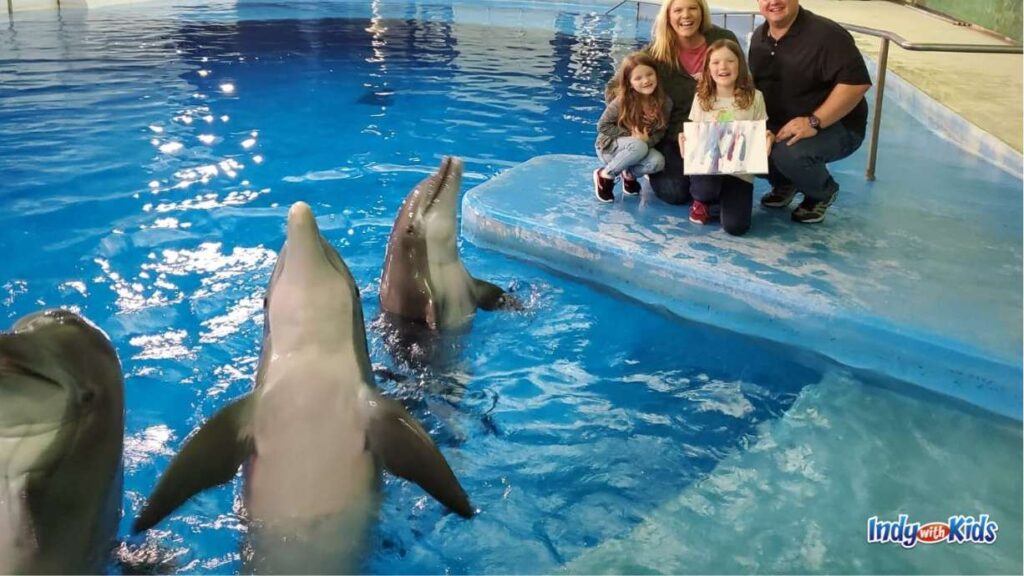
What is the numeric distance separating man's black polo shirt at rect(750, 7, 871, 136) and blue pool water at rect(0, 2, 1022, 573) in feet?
4.44

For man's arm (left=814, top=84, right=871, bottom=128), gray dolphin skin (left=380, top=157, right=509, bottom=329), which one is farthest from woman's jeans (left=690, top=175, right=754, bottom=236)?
gray dolphin skin (left=380, top=157, right=509, bottom=329)

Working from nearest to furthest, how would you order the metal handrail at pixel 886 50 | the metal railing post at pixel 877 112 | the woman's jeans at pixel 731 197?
the woman's jeans at pixel 731 197 → the metal handrail at pixel 886 50 → the metal railing post at pixel 877 112

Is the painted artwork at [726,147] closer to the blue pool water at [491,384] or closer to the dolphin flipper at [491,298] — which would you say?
the blue pool water at [491,384]

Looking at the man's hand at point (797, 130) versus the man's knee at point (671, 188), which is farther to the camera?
the man's knee at point (671, 188)

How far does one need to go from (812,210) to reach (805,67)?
30.5 inches

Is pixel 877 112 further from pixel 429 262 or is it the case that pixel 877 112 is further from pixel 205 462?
pixel 205 462

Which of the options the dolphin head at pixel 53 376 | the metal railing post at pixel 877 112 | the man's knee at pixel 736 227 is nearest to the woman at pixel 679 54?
the man's knee at pixel 736 227

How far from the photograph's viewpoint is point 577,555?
9.18ft

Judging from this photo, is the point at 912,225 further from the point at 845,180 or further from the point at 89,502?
the point at 89,502

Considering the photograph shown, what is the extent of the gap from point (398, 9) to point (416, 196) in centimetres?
1580

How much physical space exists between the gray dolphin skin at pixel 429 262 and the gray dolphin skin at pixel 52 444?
5.35 ft

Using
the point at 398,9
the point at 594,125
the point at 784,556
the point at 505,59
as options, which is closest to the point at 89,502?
the point at 784,556

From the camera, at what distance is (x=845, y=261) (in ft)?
14.2

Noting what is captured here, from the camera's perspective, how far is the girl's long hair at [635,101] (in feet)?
15.9
